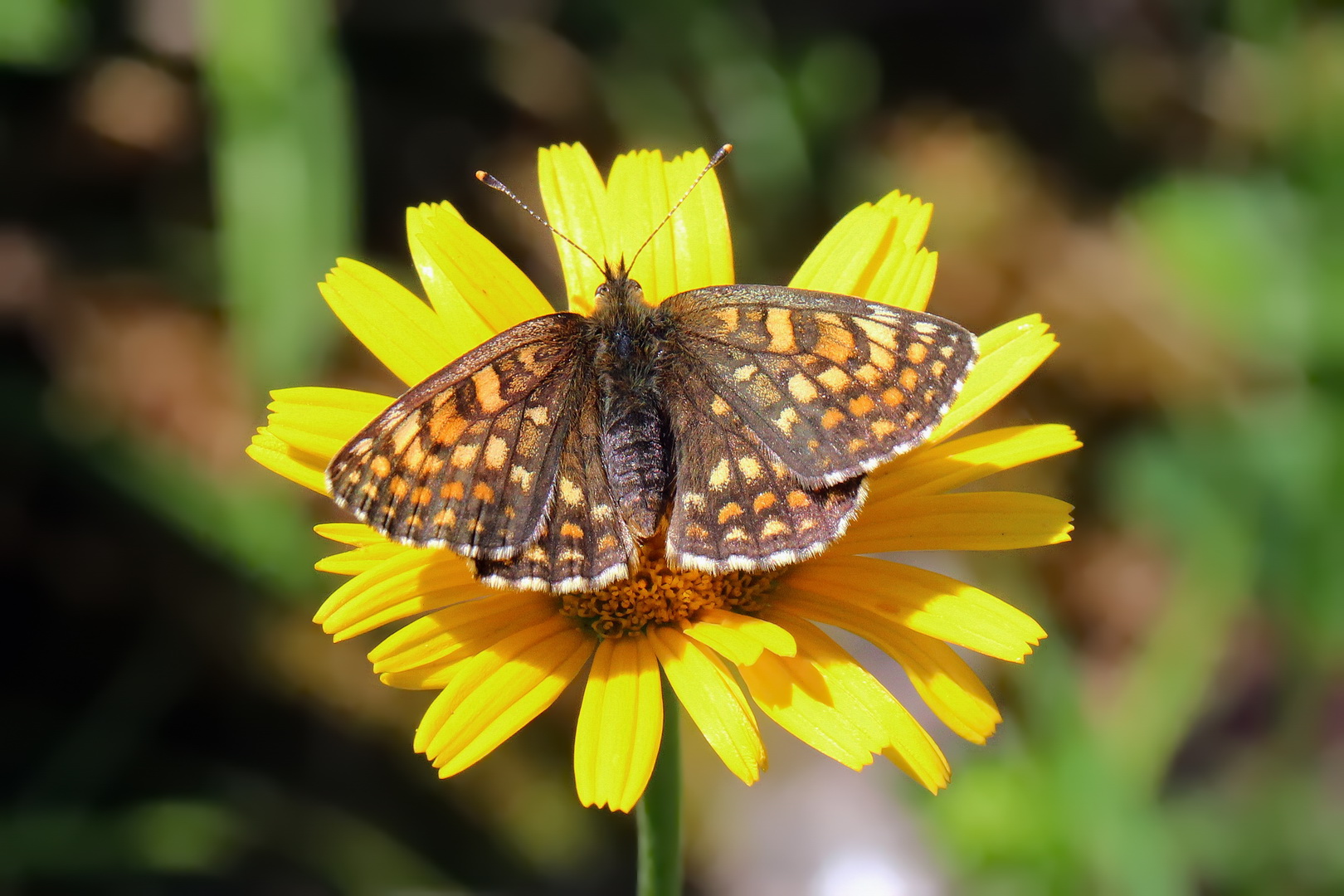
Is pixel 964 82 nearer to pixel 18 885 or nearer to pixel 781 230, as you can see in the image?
pixel 781 230

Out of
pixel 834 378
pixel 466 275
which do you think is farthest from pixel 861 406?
pixel 466 275

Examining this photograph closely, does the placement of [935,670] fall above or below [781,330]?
below

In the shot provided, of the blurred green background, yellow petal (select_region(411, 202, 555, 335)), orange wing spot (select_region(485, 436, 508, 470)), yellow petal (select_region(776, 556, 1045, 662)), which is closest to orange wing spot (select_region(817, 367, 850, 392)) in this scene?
yellow petal (select_region(776, 556, 1045, 662))

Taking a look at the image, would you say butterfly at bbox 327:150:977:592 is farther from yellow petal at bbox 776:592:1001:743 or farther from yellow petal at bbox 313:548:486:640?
yellow petal at bbox 776:592:1001:743

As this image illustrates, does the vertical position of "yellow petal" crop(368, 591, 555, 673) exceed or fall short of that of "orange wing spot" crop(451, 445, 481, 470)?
it falls short

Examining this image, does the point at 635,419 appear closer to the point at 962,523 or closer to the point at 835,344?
the point at 835,344

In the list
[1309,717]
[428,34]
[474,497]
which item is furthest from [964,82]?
[474,497]
